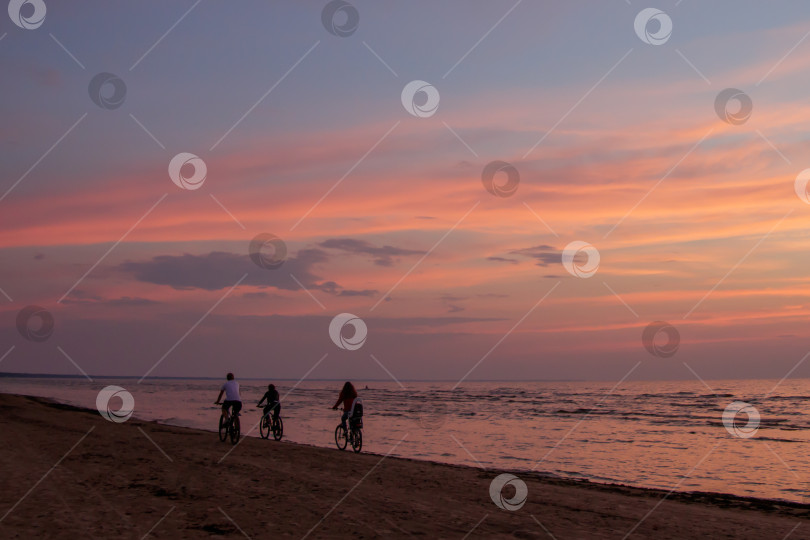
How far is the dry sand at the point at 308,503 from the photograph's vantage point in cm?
1077

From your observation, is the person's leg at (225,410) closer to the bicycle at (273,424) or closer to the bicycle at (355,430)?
the bicycle at (273,424)

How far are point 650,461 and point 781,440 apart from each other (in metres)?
13.7

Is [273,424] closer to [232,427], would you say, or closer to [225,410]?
[232,427]

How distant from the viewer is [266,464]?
1822cm

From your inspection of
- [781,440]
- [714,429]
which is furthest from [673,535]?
[714,429]

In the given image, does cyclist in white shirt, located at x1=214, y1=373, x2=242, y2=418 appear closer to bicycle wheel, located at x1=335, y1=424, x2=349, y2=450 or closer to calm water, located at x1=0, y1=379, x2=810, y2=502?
calm water, located at x1=0, y1=379, x2=810, y2=502

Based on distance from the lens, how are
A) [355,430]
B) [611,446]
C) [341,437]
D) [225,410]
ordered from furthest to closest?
[611,446]
[341,437]
[355,430]
[225,410]

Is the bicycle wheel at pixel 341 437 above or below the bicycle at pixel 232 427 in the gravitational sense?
above

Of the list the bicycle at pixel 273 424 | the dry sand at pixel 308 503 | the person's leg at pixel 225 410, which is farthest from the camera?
the bicycle at pixel 273 424

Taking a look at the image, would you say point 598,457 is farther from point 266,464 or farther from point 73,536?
point 73,536

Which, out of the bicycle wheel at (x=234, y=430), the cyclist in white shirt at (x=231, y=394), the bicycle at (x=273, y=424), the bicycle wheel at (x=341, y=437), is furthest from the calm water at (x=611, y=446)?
the bicycle at (x=273, y=424)

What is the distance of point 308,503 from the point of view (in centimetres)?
1288

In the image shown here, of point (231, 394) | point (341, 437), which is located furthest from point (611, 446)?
point (231, 394)

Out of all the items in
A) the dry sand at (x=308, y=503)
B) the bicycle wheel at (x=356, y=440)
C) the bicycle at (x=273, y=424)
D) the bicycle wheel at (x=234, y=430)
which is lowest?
the dry sand at (x=308, y=503)
